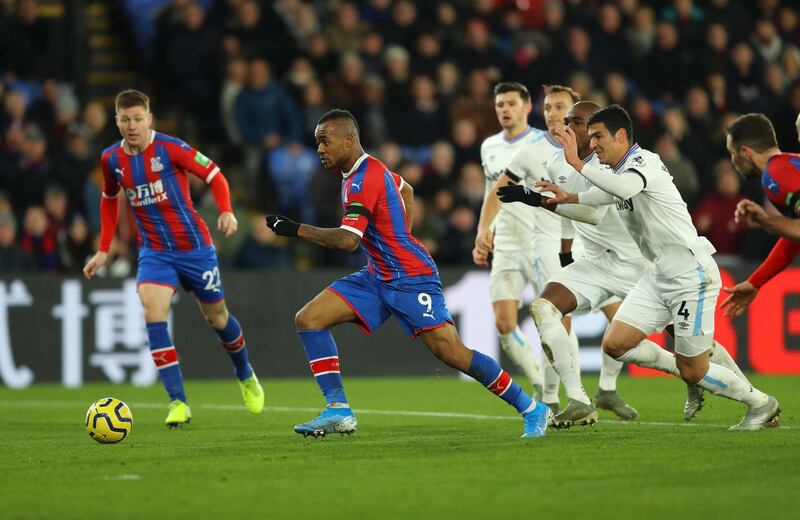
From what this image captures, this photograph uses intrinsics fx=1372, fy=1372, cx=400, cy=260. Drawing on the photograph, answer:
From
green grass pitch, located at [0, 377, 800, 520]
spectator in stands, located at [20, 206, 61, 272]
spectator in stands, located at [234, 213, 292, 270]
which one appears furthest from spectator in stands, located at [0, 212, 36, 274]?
green grass pitch, located at [0, 377, 800, 520]

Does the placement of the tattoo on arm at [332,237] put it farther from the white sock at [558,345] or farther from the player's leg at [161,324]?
the player's leg at [161,324]

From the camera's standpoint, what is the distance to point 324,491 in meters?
6.54

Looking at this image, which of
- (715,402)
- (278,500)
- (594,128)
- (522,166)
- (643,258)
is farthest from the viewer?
(715,402)

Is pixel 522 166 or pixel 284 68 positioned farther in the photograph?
pixel 284 68

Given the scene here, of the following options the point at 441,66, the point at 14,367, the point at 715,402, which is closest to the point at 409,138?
the point at 441,66

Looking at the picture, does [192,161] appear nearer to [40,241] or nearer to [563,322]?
[563,322]

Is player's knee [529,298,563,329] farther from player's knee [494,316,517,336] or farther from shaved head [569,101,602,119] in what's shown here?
player's knee [494,316,517,336]

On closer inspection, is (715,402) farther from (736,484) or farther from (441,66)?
(441,66)

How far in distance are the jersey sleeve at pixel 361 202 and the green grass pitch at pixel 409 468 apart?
1363 millimetres

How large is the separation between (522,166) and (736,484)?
443 centimetres

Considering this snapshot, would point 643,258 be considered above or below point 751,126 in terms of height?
below

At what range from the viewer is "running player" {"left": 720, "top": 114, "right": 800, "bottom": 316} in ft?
23.7

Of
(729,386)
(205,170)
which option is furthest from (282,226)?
(729,386)

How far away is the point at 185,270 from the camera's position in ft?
35.6
